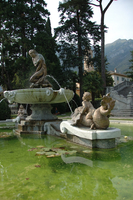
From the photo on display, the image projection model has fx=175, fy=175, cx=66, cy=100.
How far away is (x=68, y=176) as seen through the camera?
2.68 m

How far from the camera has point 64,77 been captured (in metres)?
Result: 22.4

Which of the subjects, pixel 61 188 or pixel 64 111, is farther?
pixel 64 111

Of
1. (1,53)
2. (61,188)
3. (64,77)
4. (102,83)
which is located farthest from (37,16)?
(61,188)

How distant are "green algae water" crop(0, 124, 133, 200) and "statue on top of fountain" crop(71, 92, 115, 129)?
2.27ft

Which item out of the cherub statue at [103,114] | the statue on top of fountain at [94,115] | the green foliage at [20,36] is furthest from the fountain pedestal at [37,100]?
the green foliage at [20,36]

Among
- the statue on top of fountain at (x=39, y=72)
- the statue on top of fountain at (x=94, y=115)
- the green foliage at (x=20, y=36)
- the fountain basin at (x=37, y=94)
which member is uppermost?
the green foliage at (x=20, y=36)

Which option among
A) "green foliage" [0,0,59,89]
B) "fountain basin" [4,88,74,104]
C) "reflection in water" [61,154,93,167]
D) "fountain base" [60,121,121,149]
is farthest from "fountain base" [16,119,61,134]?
"green foliage" [0,0,59,89]

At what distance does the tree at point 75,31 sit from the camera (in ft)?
74.9

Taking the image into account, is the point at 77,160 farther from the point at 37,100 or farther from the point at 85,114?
the point at 37,100

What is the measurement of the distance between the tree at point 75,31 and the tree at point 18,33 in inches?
125

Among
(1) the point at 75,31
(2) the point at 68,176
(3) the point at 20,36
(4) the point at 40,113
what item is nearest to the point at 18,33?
(3) the point at 20,36

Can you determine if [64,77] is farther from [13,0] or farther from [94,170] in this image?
[94,170]

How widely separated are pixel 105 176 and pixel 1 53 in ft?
67.4

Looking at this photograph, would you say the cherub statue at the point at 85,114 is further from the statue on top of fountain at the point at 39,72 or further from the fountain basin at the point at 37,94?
the statue on top of fountain at the point at 39,72
